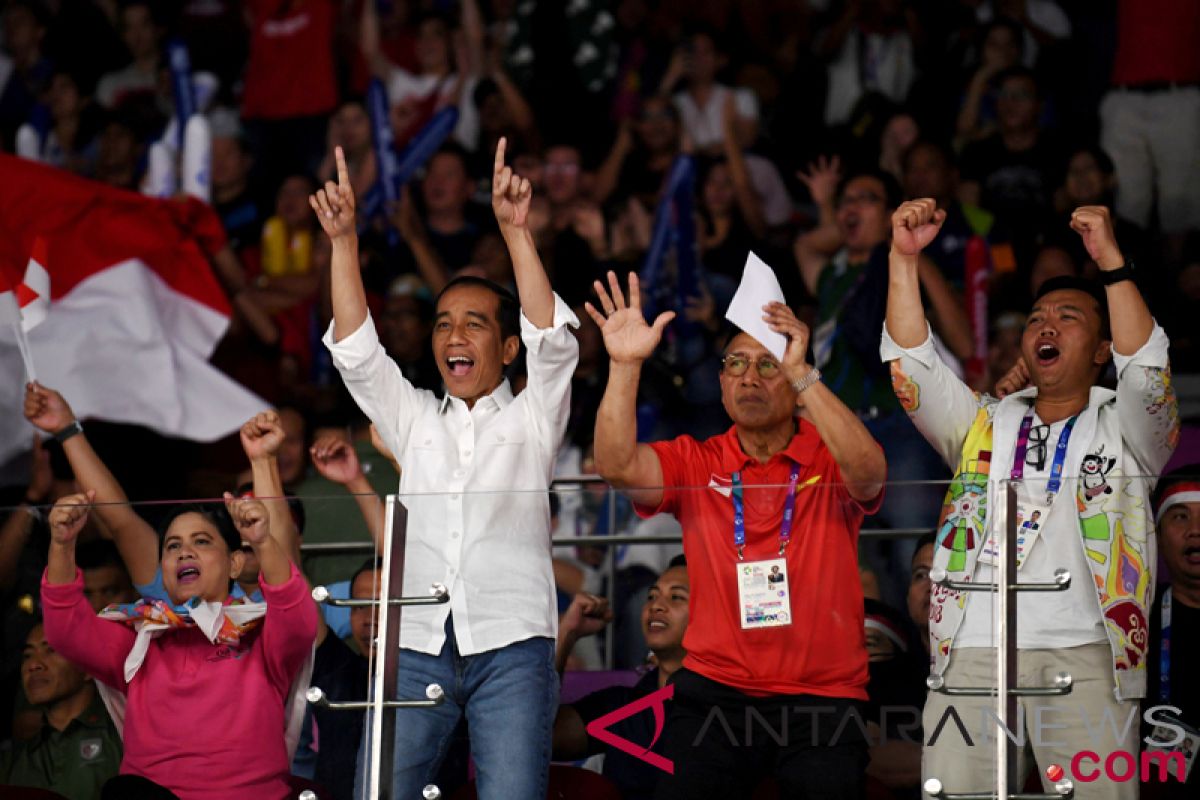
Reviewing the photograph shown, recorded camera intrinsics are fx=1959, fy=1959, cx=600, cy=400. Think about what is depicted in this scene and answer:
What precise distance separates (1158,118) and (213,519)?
16.3 ft

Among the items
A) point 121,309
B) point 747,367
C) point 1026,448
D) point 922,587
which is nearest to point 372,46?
point 121,309

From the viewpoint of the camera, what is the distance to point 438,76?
9422 mm

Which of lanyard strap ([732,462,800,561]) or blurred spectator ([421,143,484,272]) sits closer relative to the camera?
lanyard strap ([732,462,800,561])

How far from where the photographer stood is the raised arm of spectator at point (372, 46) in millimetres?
9562

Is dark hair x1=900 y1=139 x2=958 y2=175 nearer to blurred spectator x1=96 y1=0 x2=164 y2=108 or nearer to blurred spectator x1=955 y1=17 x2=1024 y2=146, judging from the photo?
blurred spectator x1=955 y1=17 x2=1024 y2=146

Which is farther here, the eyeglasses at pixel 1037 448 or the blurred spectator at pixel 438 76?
the blurred spectator at pixel 438 76

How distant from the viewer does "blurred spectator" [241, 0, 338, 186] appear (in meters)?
9.47

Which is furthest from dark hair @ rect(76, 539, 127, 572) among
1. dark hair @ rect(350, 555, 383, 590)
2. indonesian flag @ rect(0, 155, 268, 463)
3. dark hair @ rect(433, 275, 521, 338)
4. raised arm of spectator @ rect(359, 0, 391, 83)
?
raised arm of spectator @ rect(359, 0, 391, 83)

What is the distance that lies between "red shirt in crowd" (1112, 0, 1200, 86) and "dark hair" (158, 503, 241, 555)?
16.5 feet

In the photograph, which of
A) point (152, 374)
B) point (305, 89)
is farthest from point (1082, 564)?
point (305, 89)

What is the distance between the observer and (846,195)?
23.9ft

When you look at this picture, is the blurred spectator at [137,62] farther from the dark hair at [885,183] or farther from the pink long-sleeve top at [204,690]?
the pink long-sleeve top at [204,690]

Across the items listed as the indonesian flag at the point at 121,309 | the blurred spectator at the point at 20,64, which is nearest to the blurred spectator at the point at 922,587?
the indonesian flag at the point at 121,309

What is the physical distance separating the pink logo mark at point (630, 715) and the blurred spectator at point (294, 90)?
549 centimetres
